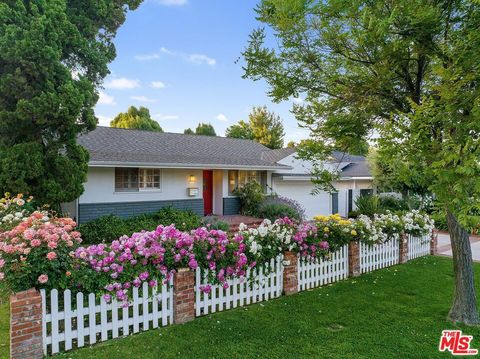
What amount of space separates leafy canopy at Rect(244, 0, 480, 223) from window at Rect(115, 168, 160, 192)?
8.32 metres

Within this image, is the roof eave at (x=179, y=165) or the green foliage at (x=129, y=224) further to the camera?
the roof eave at (x=179, y=165)

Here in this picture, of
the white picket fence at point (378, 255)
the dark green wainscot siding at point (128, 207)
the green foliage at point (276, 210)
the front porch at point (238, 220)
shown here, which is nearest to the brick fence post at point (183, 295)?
the white picket fence at point (378, 255)

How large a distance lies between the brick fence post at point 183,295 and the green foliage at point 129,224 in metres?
4.20

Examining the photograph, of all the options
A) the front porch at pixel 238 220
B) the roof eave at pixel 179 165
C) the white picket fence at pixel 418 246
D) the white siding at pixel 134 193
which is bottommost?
the white picket fence at pixel 418 246

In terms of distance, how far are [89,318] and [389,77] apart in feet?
17.4

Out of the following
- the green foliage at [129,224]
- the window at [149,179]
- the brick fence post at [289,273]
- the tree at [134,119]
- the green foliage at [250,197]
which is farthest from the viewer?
the tree at [134,119]

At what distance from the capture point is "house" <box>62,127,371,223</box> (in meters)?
11.3

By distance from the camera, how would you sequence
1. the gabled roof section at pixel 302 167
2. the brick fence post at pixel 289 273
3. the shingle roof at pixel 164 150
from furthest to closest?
the gabled roof section at pixel 302 167 < the shingle roof at pixel 164 150 < the brick fence post at pixel 289 273

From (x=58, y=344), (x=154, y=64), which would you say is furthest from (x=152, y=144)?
(x=58, y=344)

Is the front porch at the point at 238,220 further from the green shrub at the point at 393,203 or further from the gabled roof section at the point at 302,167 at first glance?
the green shrub at the point at 393,203

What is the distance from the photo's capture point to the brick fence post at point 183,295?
457cm

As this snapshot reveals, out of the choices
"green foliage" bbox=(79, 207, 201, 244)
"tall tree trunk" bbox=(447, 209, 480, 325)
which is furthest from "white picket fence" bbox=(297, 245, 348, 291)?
"green foliage" bbox=(79, 207, 201, 244)

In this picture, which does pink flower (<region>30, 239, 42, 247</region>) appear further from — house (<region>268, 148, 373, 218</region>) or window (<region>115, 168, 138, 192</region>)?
house (<region>268, 148, 373, 218</region>)

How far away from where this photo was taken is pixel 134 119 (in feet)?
115
